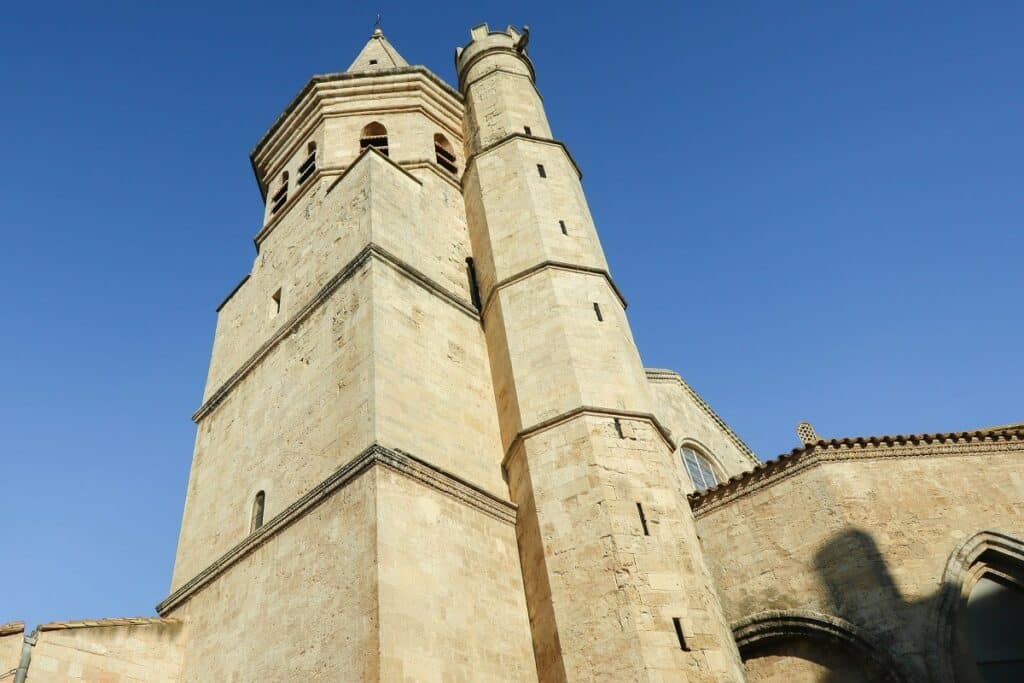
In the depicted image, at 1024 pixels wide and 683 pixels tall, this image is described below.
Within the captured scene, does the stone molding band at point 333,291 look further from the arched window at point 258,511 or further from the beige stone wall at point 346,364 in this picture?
the arched window at point 258,511

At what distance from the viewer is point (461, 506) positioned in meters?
8.83

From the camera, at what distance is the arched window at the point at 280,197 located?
15312 millimetres

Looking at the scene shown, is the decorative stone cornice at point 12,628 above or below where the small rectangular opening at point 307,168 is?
below

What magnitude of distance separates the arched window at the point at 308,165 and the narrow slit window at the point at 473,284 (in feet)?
13.2

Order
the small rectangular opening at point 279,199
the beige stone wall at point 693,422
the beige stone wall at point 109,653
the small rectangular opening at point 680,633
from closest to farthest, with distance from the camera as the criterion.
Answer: the small rectangular opening at point 680,633 < the beige stone wall at point 109,653 < the beige stone wall at point 693,422 < the small rectangular opening at point 279,199

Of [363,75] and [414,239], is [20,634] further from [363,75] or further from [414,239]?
[363,75]

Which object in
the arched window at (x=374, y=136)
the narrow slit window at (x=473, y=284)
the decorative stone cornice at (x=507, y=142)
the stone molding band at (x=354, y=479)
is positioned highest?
the arched window at (x=374, y=136)

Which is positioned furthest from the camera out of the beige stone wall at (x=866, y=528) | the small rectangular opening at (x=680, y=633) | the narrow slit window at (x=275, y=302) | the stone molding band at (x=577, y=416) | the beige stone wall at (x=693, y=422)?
the beige stone wall at (x=693, y=422)

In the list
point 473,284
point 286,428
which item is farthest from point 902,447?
point 286,428

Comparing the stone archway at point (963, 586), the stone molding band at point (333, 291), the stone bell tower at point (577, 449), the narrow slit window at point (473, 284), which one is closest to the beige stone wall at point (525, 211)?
the stone bell tower at point (577, 449)

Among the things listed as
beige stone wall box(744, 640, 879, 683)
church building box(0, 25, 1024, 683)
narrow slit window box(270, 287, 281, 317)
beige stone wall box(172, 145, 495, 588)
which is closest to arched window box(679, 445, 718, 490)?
church building box(0, 25, 1024, 683)

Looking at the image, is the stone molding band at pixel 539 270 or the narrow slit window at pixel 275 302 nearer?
the stone molding band at pixel 539 270

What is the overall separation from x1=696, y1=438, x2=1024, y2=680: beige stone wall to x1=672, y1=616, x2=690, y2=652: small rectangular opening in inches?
82.9

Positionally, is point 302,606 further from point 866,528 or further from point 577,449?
point 866,528
